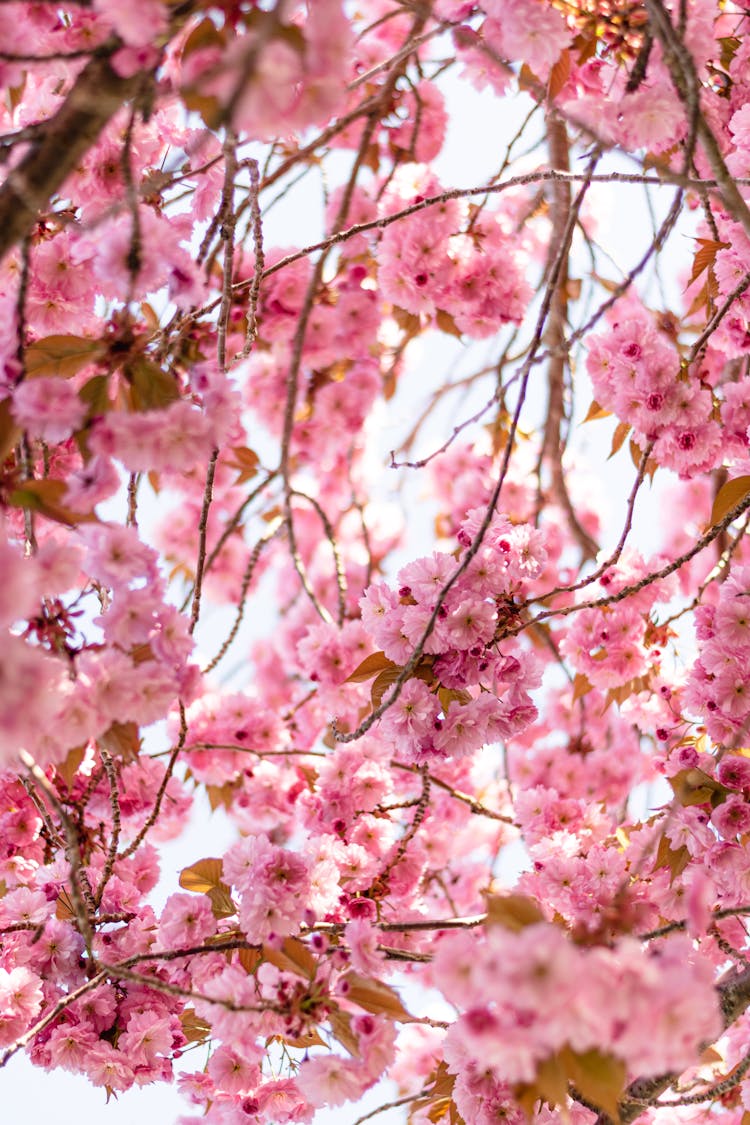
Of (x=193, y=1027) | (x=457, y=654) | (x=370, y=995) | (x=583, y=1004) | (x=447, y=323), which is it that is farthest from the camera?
(x=447, y=323)

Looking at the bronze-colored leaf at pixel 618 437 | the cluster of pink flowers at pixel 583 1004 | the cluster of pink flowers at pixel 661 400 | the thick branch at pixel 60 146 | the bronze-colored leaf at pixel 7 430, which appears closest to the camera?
the cluster of pink flowers at pixel 583 1004

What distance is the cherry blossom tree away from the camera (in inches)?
35.3

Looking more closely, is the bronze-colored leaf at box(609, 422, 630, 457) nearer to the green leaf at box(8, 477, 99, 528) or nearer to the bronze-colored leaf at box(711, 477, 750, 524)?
the bronze-colored leaf at box(711, 477, 750, 524)

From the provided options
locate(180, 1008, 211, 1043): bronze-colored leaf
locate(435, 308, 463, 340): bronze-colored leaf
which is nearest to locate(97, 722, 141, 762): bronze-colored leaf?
locate(180, 1008, 211, 1043): bronze-colored leaf

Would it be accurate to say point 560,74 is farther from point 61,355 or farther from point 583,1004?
point 583,1004

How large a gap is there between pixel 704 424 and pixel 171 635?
1087 millimetres

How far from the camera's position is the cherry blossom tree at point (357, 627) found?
35.3 inches

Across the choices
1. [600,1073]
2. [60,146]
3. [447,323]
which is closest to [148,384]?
[60,146]

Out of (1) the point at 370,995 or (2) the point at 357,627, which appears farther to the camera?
(2) the point at 357,627

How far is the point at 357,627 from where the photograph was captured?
7.80 ft

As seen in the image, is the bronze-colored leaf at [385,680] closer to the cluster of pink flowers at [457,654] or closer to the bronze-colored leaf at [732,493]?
the cluster of pink flowers at [457,654]

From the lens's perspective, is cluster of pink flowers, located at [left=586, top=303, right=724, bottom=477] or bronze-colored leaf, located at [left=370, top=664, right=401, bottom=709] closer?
bronze-colored leaf, located at [left=370, top=664, right=401, bottom=709]

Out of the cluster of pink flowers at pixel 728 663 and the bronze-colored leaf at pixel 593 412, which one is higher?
the bronze-colored leaf at pixel 593 412

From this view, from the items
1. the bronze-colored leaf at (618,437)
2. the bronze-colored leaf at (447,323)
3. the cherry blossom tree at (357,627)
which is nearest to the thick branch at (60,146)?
the cherry blossom tree at (357,627)
